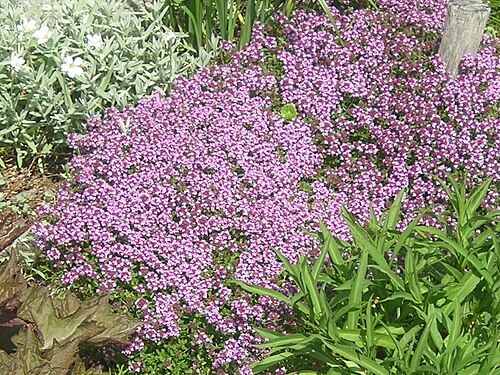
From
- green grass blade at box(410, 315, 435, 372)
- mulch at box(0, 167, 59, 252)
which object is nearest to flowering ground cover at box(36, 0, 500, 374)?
mulch at box(0, 167, 59, 252)

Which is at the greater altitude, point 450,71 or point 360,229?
point 450,71

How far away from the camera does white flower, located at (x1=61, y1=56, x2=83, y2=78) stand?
3.89 m

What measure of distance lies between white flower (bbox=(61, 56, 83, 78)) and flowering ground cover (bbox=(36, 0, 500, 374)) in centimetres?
26

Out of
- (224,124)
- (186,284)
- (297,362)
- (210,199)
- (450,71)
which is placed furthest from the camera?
(450,71)

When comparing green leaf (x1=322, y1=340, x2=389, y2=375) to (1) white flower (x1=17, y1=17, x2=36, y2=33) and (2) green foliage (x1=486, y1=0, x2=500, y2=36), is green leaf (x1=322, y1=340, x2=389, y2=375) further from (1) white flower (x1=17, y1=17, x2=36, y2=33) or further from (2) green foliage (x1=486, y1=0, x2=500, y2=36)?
(2) green foliage (x1=486, y1=0, x2=500, y2=36)

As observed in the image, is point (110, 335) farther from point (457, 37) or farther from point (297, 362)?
point (457, 37)

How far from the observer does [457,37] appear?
13.3ft

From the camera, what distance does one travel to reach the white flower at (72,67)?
12.8ft

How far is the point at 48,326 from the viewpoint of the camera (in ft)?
9.64

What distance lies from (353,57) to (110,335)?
6.96 feet

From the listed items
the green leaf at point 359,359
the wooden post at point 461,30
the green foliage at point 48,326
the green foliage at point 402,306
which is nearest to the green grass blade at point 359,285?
the green foliage at point 402,306

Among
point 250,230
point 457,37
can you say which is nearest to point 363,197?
point 250,230

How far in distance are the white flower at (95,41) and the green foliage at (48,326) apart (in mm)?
1438

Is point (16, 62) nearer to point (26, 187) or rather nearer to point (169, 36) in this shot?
Answer: point (26, 187)
